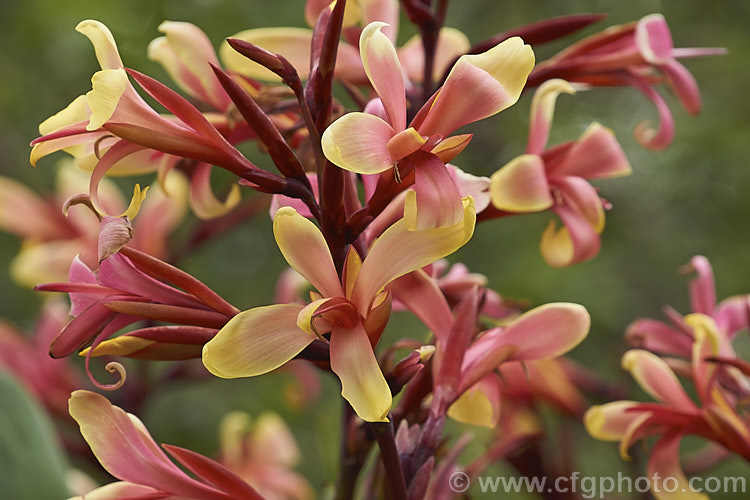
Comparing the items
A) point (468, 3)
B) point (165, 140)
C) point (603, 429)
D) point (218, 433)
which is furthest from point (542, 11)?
point (165, 140)

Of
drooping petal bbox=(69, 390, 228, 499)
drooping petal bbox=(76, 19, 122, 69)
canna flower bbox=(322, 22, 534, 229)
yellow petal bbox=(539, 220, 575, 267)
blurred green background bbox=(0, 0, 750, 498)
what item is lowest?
blurred green background bbox=(0, 0, 750, 498)

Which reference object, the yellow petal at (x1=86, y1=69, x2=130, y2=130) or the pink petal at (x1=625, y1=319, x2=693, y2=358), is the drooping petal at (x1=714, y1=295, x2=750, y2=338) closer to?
the pink petal at (x1=625, y1=319, x2=693, y2=358)

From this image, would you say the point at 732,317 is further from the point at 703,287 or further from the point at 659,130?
the point at 659,130

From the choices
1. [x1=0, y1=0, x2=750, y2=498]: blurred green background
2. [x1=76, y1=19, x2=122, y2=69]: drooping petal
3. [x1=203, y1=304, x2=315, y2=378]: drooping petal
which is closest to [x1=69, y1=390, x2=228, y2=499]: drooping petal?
Answer: [x1=203, y1=304, x2=315, y2=378]: drooping petal

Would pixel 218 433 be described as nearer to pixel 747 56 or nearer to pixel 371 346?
pixel 747 56

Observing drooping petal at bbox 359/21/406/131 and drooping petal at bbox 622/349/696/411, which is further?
drooping petal at bbox 622/349/696/411

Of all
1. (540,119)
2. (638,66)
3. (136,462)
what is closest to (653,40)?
(638,66)

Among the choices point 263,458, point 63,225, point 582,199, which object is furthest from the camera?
point 63,225
